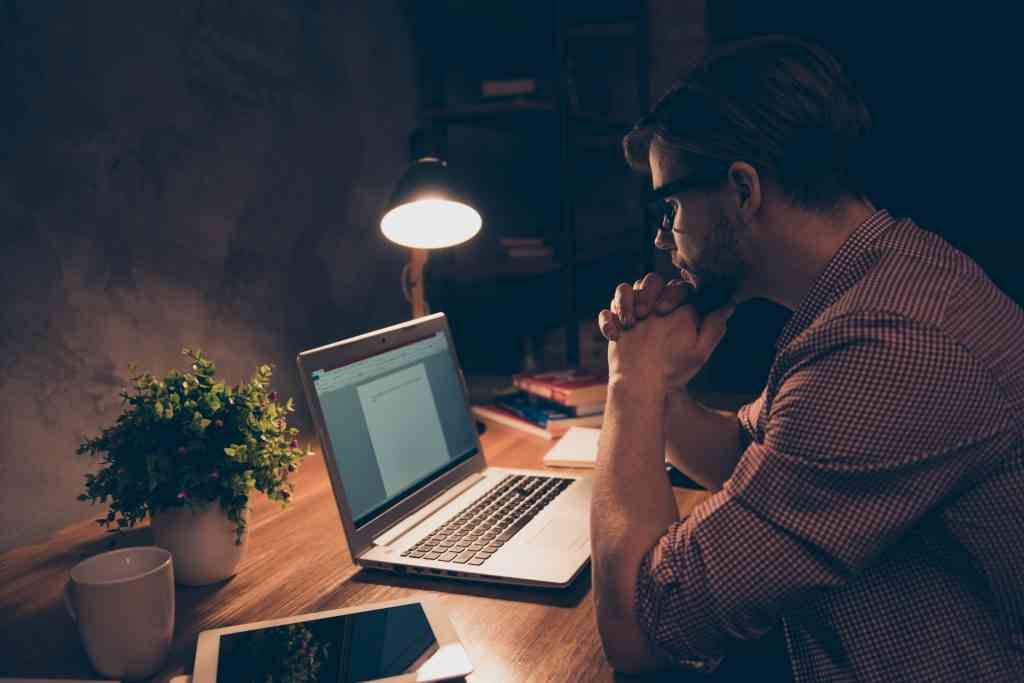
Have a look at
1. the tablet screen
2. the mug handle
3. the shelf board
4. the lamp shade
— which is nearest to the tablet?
the tablet screen

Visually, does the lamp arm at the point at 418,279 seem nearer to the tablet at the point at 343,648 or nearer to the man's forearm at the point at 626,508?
the man's forearm at the point at 626,508

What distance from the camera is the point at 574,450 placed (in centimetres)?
169

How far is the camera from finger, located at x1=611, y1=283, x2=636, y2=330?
1.20 metres

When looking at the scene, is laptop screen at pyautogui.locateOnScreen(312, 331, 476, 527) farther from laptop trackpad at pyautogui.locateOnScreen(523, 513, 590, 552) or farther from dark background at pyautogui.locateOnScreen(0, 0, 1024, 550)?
dark background at pyautogui.locateOnScreen(0, 0, 1024, 550)

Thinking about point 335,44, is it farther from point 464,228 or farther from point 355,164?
point 464,228

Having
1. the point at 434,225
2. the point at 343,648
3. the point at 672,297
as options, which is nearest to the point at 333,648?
the point at 343,648

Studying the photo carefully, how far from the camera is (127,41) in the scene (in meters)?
1.46

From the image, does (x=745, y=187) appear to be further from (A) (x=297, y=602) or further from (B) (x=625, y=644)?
(A) (x=297, y=602)

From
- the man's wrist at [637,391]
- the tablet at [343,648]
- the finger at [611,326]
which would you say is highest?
the finger at [611,326]

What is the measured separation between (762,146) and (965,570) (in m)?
0.53

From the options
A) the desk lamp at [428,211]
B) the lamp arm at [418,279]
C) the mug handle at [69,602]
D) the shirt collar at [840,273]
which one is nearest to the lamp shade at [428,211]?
the desk lamp at [428,211]

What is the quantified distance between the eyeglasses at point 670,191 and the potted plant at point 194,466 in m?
0.62

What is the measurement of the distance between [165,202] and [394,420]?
2.15 ft

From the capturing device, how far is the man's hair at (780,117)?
978 mm
